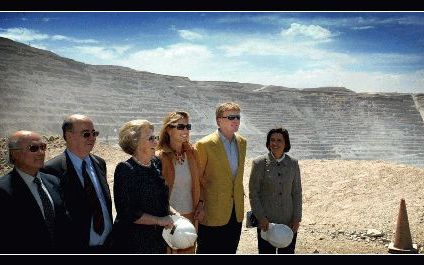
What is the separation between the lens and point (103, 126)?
26.3 m

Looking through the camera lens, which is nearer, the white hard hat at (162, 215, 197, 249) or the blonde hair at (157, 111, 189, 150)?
the white hard hat at (162, 215, 197, 249)

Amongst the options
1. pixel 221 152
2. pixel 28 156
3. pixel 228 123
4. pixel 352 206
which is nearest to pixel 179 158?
pixel 221 152

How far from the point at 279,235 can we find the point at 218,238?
0.54 meters

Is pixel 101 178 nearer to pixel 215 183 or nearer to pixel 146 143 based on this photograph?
pixel 146 143

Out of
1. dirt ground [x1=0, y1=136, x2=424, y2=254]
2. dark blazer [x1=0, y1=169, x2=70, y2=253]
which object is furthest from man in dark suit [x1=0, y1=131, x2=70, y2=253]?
dirt ground [x1=0, y1=136, x2=424, y2=254]

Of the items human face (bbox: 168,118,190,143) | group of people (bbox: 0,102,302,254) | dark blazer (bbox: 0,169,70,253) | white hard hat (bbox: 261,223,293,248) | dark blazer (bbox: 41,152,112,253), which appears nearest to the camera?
dark blazer (bbox: 0,169,70,253)

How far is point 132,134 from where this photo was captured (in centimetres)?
280

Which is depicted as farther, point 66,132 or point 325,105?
point 325,105

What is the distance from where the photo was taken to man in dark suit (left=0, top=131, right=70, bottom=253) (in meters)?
2.32

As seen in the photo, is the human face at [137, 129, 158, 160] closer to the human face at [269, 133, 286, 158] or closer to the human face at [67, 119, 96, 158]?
the human face at [67, 119, 96, 158]

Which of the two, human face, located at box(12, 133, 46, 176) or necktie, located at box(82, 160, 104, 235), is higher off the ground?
human face, located at box(12, 133, 46, 176)

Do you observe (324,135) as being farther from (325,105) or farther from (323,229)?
(323,229)
